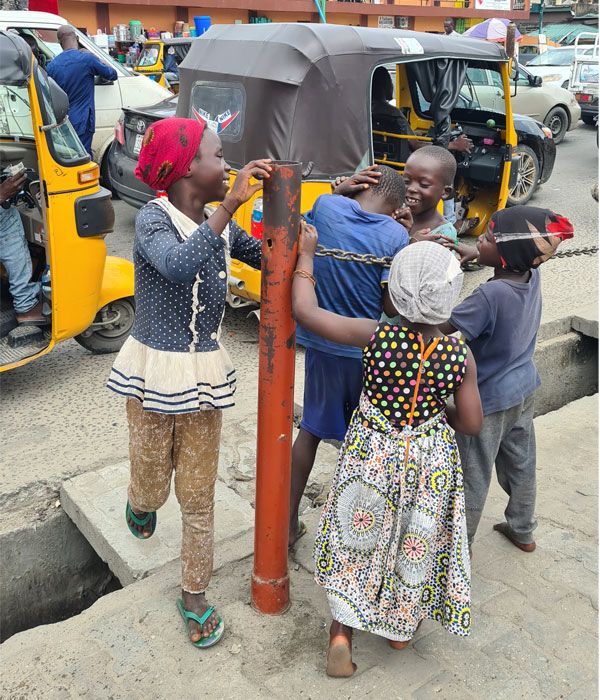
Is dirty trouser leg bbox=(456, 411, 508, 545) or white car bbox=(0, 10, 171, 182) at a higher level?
white car bbox=(0, 10, 171, 182)

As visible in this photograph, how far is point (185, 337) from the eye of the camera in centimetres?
246

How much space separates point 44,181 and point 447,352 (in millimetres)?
3063

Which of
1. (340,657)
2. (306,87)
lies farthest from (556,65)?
(340,657)

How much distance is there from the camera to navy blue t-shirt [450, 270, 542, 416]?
2.66 metres

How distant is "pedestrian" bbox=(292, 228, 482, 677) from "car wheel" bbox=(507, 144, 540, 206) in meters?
7.71

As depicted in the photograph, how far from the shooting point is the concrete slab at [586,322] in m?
5.66

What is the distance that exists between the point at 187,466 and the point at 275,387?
0.42 metres

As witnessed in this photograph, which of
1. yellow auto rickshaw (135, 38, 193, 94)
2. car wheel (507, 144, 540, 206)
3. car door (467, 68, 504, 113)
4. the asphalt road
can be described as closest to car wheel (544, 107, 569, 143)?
car wheel (507, 144, 540, 206)

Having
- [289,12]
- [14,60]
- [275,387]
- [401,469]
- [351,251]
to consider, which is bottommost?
[401,469]

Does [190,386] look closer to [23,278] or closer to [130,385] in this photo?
[130,385]

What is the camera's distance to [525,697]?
2416mm

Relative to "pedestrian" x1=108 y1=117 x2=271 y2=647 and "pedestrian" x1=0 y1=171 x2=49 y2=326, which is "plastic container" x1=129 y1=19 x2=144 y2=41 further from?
"pedestrian" x1=108 y1=117 x2=271 y2=647

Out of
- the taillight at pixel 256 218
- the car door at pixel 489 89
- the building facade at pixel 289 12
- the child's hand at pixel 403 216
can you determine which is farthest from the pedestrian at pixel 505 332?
the building facade at pixel 289 12

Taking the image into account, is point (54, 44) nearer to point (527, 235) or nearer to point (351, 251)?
point (351, 251)
